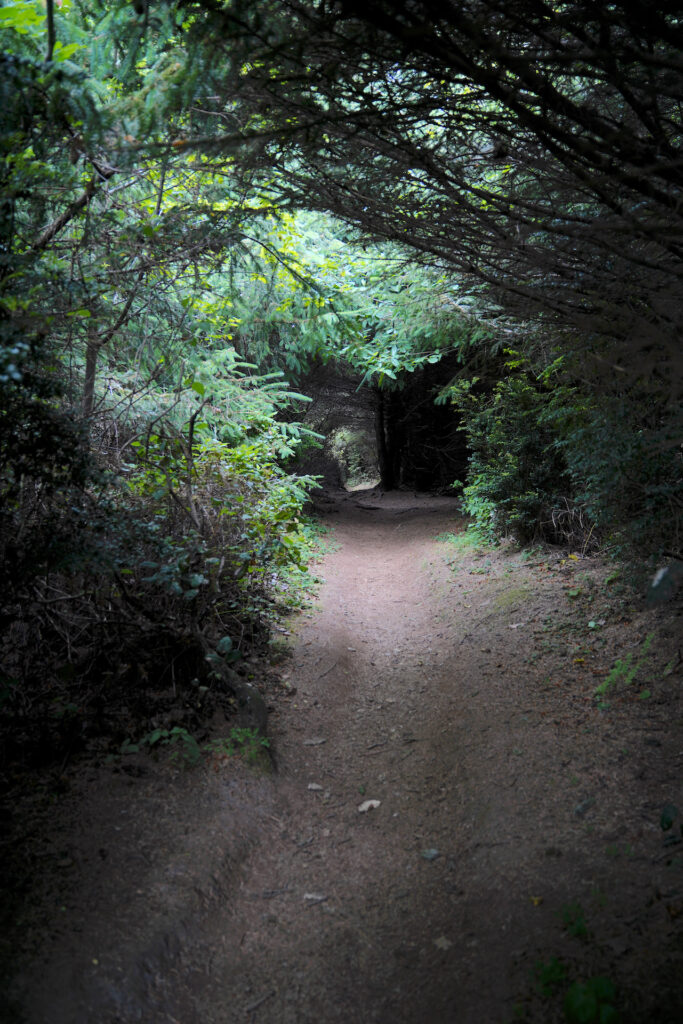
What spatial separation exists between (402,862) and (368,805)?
616 millimetres

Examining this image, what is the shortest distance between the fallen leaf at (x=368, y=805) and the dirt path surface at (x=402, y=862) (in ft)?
0.14

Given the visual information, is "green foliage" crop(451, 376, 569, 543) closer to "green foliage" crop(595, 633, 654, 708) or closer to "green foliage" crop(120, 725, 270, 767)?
"green foliage" crop(595, 633, 654, 708)

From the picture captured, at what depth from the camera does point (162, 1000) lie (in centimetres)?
268

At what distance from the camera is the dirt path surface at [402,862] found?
8.52 feet

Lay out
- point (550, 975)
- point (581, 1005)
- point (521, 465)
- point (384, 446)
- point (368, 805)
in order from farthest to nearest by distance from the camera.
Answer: point (384, 446) < point (521, 465) < point (368, 805) < point (550, 975) < point (581, 1005)

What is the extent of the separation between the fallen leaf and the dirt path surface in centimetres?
4

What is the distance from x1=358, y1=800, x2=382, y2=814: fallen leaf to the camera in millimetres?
4227

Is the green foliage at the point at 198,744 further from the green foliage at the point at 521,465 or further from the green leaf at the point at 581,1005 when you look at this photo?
the green foliage at the point at 521,465

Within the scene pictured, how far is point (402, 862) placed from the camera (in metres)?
3.69

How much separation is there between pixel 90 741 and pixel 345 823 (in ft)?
6.19

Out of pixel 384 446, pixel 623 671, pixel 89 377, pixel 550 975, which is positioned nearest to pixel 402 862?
pixel 550 975

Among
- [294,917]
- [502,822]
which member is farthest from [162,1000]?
[502,822]

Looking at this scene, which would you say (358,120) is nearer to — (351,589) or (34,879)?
(34,879)

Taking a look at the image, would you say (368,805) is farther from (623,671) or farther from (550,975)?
(623,671)
